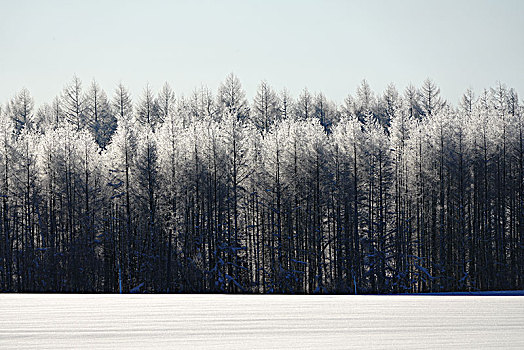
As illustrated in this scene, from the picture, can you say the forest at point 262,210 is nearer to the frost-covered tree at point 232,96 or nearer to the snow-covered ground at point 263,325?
the frost-covered tree at point 232,96

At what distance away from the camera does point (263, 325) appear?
4.49 m

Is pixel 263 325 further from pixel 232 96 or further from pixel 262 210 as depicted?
pixel 232 96

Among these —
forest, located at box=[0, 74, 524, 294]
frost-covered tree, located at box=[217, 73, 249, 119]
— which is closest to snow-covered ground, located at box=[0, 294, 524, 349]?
forest, located at box=[0, 74, 524, 294]

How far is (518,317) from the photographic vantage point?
15.9ft

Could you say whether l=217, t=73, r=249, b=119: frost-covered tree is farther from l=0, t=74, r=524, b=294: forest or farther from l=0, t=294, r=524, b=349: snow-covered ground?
l=0, t=294, r=524, b=349: snow-covered ground

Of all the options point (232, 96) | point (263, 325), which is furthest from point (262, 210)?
point (263, 325)

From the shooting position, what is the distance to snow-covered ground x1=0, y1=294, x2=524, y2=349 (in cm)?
396

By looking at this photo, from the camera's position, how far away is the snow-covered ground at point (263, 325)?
396 centimetres

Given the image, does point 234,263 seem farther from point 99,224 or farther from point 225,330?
point 225,330

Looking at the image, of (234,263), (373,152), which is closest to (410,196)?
(373,152)

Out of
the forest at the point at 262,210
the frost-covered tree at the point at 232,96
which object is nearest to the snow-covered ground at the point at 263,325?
the forest at the point at 262,210

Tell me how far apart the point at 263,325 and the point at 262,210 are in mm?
32377

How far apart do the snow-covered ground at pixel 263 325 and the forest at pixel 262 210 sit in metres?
28.2

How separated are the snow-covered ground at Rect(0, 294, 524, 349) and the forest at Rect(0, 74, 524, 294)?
2823 centimetres
